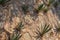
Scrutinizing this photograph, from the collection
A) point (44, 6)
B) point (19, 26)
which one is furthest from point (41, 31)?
point (44, 6)

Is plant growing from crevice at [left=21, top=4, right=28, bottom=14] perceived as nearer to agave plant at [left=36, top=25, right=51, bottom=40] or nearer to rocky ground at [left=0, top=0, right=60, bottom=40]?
rocky ground at [left=0, top=0, right=60, bottom=40]

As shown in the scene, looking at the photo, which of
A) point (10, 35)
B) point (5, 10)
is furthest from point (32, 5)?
point (10, 35)

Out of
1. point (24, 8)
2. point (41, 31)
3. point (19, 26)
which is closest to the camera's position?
point (19, 26)

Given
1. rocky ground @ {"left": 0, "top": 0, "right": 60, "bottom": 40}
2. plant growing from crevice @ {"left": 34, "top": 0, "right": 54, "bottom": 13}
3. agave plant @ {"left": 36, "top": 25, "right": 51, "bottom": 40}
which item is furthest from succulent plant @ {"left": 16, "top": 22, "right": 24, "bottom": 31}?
plant growing from crevice @ {"left": 34, "top": 0, "right": 54, "bottom": 13}

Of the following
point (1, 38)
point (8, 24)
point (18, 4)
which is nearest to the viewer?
point (1, 38)

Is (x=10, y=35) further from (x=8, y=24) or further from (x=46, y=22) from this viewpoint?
(x=46, y=22)

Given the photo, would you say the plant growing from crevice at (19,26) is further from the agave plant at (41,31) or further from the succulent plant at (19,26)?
the agave plant at (41,31)

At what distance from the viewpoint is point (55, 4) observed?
19.0ft

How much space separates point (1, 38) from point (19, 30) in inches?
19.8

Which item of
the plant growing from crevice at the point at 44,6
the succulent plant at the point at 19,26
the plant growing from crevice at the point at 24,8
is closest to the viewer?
the succulent plant at the point at 19,26

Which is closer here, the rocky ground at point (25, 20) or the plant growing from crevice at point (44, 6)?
the rocky ground at point (25, 20)

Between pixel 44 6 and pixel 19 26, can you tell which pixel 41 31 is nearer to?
pixel 19 26

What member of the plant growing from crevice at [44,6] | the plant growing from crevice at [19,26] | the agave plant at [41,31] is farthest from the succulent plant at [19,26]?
the plant growing from crevice at [44,6]

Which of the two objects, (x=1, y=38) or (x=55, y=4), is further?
(x=55, y=4)
